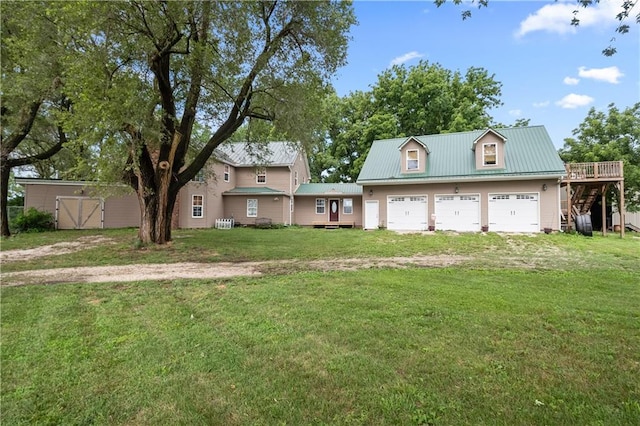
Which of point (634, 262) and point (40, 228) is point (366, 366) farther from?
point (40, 228)

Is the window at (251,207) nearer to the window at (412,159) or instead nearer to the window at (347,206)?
the window at (347,206)

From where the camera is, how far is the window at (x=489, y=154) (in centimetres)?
1784

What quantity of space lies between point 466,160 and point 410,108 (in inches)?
482

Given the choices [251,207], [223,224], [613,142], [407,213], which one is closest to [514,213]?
[407,213]

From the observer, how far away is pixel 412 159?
764 inches

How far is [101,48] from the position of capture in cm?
914

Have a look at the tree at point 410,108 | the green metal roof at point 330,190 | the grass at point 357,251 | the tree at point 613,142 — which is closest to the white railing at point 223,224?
the green metal roof at point 330,190

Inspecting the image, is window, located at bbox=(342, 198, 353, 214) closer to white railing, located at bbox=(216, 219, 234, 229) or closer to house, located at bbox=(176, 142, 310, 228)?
house, located at bbox=(176, 142, 310, 228)

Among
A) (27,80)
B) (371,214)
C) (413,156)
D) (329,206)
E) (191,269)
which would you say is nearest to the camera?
(191,269)

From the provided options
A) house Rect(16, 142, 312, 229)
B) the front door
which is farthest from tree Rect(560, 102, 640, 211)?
the front door

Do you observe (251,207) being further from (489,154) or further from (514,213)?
(514,213)

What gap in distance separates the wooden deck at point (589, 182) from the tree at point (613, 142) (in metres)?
5.93

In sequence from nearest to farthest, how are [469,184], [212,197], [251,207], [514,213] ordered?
[514,213], [469,184], [212,197], [251,207]

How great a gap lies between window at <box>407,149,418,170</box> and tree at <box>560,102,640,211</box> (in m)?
14.4
